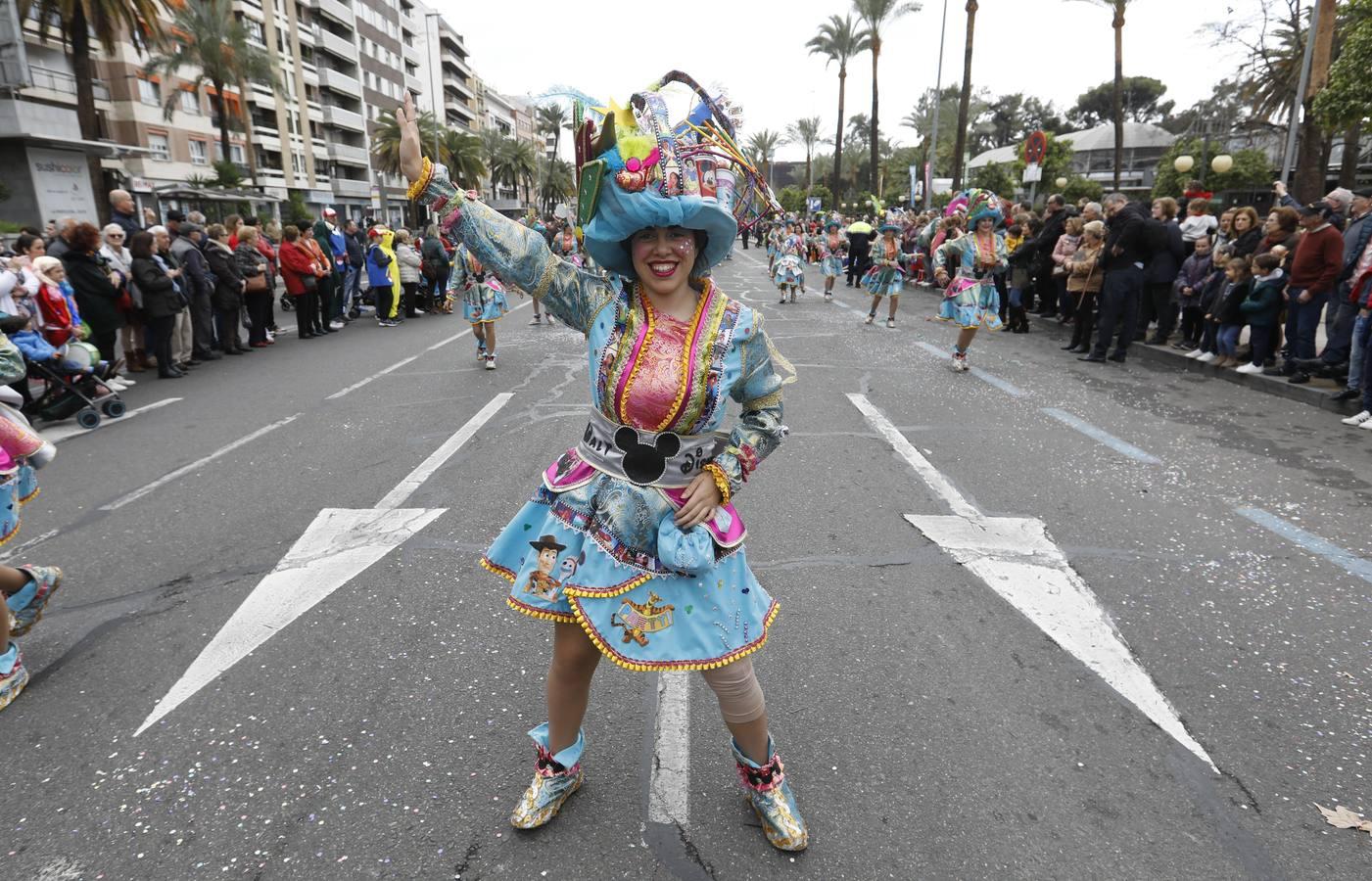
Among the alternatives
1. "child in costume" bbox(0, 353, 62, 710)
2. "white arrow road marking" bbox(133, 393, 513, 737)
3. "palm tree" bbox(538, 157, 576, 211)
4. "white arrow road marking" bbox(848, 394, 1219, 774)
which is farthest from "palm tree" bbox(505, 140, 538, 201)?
"child in costume" bbox(0, 353, 62, 710)

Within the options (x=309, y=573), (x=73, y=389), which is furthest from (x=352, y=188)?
(x=309, y=573)

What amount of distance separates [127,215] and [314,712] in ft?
33.5

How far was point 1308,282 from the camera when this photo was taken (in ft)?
27.6

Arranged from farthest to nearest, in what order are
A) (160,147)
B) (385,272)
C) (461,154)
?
(461,154) → (160,147) → (385,272)

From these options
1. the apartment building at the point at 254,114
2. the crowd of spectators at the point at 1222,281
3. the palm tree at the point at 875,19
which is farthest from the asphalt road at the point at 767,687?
the palm tree at the point at 875,19

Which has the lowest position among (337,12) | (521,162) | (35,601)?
(35,601)

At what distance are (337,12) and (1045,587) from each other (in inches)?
2810

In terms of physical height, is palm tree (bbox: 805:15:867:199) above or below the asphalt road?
above

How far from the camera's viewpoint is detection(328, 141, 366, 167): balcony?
61931mm

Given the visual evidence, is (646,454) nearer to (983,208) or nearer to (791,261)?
(983,208)

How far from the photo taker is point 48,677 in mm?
3271

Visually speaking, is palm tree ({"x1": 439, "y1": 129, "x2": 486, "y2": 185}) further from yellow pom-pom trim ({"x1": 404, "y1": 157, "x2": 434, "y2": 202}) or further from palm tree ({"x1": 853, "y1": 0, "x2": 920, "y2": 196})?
yellow pom-pom trim ({"x1": 404, "y1": 157, "x2": 434, "y2": 202})

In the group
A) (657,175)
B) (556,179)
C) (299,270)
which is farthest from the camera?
(556,179)

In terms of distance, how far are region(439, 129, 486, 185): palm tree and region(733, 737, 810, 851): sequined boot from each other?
2410 inches
